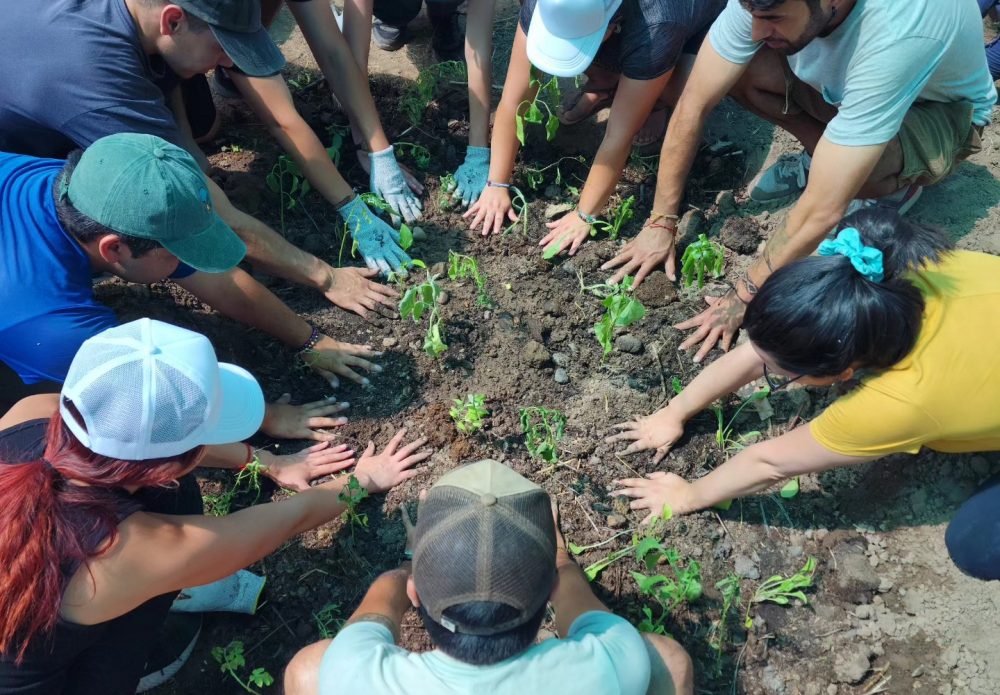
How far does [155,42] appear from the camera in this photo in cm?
211

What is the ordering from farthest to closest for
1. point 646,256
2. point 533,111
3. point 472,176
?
point 472,176 < point 646,256 < point 533,111

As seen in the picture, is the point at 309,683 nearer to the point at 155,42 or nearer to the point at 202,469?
the point at 202,469

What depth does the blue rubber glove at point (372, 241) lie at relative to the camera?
2.65 metres

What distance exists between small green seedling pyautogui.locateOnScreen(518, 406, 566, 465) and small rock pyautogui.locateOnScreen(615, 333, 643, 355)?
1.07 feet

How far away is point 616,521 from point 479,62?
5.97ft

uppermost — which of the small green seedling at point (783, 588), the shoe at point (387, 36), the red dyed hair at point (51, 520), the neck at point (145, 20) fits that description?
the neck at point (145, 20)

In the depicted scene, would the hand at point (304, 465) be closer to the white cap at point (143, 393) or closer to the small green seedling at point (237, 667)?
the small green seedling at point (237, 667)

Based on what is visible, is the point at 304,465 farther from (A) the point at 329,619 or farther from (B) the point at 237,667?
(B) the point at 237,667

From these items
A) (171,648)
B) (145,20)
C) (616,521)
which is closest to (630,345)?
(616,521)

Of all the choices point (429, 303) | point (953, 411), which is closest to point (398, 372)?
point (429, 303)

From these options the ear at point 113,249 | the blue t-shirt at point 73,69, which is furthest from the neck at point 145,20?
the ear at point 113,249

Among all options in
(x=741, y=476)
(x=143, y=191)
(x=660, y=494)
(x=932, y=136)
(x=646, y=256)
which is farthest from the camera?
(x=646, y=256)

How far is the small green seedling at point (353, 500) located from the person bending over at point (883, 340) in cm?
107

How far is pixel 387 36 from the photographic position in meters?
3.52
